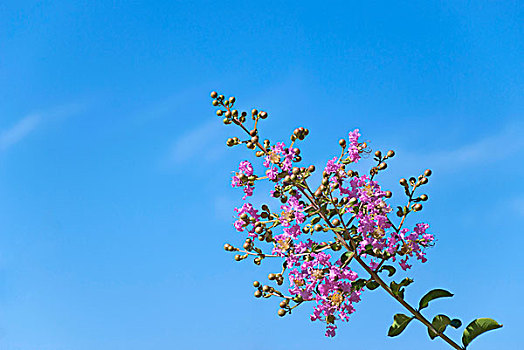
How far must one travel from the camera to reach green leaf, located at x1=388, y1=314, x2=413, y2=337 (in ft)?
15.0

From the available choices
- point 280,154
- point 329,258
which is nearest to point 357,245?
point 329,258

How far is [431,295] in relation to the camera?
15.0 ft

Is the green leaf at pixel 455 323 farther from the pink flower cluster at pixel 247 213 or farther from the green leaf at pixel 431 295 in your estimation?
the pink flower cluster at pixel 247 213

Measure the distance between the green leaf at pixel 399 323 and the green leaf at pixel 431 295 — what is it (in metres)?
0.14

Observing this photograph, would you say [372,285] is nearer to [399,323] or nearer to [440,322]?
[399,323]

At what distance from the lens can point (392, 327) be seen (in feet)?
15.1

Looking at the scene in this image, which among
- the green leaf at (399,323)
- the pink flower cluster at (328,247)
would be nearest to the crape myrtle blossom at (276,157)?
the pink flower cluster at (328,247)

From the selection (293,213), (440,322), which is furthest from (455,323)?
(293,213)

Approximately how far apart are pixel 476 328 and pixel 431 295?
41cm

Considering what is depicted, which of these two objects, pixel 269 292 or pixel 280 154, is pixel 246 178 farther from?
pixel 269 292

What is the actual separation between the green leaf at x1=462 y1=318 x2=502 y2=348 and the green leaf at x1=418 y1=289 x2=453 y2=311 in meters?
0.27

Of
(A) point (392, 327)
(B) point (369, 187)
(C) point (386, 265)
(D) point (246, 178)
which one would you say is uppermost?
(D) point (246, 178)

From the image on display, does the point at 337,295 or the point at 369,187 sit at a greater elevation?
the point at 369,187

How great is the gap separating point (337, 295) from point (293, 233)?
585 mm
